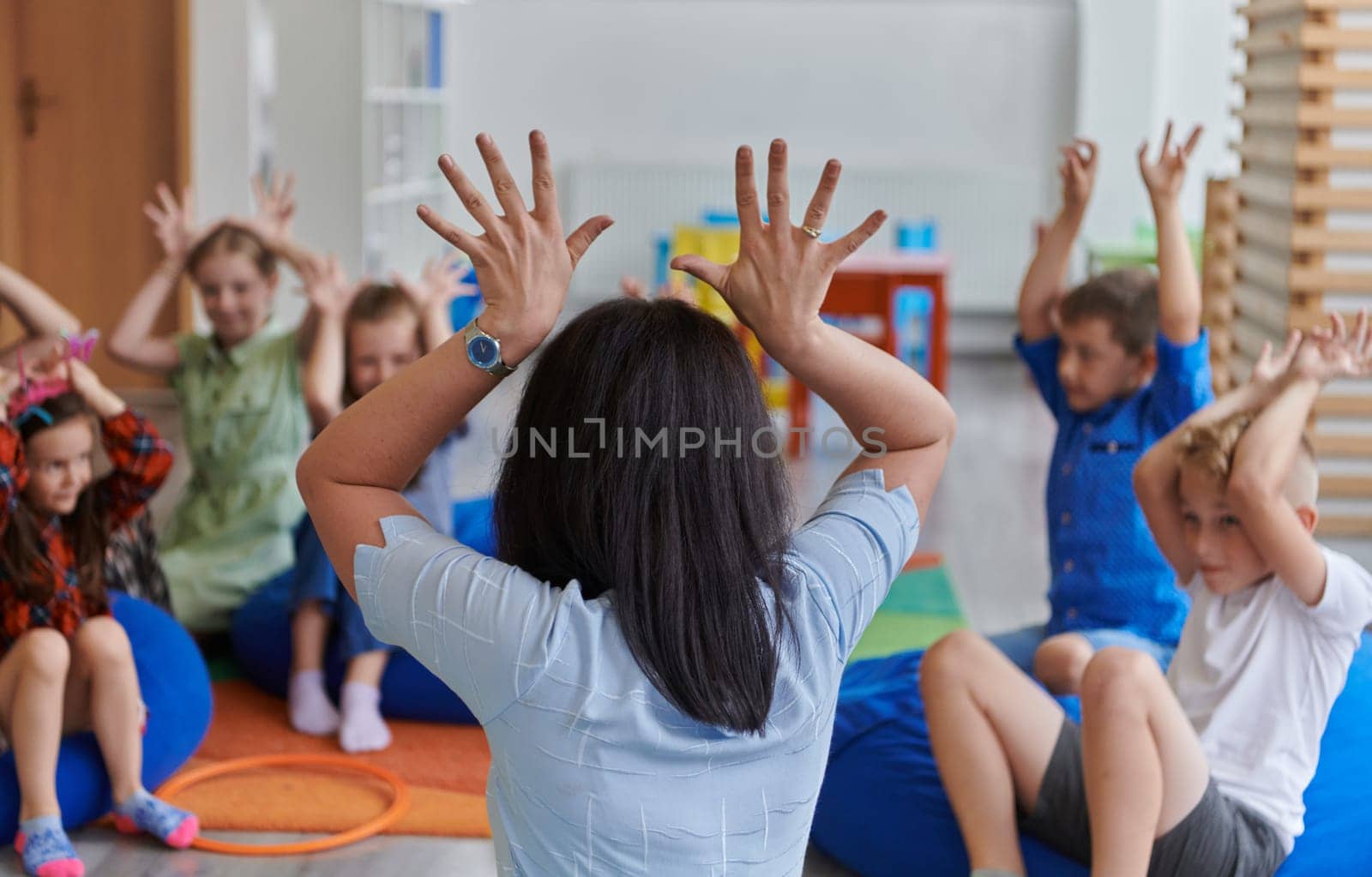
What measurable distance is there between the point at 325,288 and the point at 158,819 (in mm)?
1097

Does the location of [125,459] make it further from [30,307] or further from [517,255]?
[517,255]

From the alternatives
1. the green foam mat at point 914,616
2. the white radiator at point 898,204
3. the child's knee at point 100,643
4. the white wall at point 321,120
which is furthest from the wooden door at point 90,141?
the child's knee at point 100,643

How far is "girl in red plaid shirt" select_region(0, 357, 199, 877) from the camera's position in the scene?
2365mm

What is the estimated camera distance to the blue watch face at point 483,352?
1.22m

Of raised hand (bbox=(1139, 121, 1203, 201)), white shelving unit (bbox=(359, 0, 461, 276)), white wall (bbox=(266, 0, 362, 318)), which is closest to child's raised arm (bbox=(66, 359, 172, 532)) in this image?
raised hand (bbox=(1139, 121, 1203, 201))

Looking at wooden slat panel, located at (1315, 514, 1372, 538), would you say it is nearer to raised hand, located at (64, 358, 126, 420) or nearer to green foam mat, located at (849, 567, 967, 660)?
green foam mat, located at (849, 567, 967, 660)

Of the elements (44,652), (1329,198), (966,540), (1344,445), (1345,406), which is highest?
(1329,198)

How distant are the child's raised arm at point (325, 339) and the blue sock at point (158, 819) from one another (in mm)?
901

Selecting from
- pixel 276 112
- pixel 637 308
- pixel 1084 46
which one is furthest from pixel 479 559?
pixel 1084 46

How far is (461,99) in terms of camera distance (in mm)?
8680

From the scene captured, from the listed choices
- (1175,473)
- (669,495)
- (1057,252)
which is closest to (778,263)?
(669,495)

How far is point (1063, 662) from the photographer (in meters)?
2.48

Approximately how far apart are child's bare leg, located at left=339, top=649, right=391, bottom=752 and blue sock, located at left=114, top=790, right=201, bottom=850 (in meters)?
0.46

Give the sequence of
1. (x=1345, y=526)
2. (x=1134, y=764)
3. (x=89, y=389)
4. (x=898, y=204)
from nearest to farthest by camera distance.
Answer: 1. (x=1134, y=764)
2. (x=89, y=389)
3. (x=1345, y=526)
4. (x=898, y=204)
